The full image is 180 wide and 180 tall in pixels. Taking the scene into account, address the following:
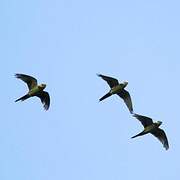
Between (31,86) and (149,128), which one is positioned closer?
(31,86)

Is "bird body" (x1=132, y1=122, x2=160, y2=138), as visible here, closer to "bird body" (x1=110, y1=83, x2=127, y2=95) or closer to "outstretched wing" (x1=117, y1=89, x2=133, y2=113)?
"outstretched wing" (x1=117, y1=89, x2=133, y2=113)

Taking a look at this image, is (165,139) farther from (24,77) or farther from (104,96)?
(24,77)

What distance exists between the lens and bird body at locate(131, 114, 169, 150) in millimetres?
71275

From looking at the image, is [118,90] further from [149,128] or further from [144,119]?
[149,128]

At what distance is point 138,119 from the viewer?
234 ft

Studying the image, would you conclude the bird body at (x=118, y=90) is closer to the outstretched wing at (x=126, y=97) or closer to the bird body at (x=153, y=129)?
the outstretched wing at (x=126, y=97)

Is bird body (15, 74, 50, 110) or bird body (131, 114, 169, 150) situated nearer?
bird body (15, 74, 50, 110)

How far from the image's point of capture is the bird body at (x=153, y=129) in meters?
71.3

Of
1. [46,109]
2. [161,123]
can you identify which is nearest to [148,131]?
[161,123]

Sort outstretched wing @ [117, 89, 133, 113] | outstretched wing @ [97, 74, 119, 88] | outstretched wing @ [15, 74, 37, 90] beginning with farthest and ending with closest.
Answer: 1. outstretched wing @ [117, 89, 133, 113]
2. outstretched wing @ [97, 74, 119, 88]
3. outstretched wing @ [15, 74, 37, 90]

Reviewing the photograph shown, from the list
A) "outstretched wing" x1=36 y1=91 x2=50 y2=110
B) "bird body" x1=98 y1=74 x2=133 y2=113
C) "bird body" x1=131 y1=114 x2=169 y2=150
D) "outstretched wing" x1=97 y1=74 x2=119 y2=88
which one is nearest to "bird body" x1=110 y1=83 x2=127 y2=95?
"bird body" x1=98 y1=74 x2=133 y2=113

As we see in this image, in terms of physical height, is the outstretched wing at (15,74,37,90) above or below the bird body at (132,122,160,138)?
above

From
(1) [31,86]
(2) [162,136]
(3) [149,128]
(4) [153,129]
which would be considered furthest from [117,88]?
(1) [31,86]

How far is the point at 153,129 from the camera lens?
71.7m
